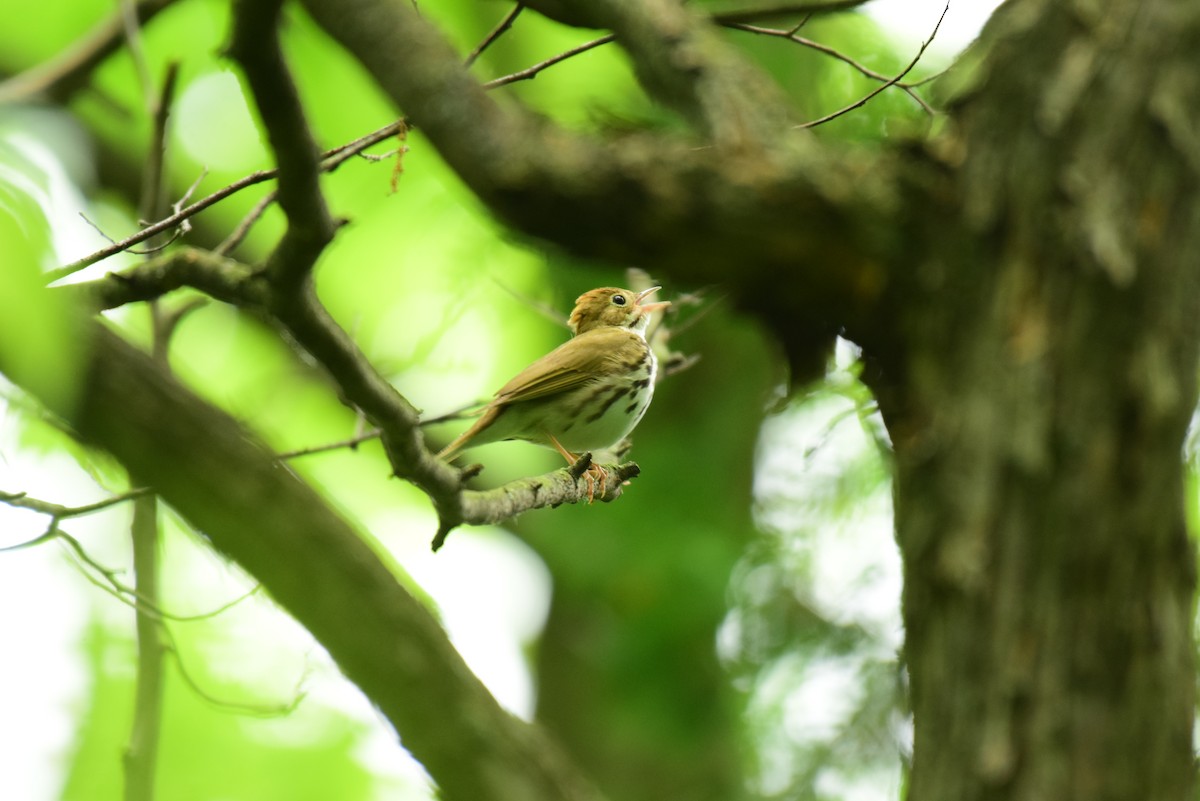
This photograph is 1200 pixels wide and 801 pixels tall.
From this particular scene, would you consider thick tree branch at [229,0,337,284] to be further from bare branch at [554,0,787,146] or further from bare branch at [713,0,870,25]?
bare branch at [713,0,870,25]

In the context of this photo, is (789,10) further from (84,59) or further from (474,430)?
(84,59)

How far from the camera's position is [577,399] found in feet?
20.1

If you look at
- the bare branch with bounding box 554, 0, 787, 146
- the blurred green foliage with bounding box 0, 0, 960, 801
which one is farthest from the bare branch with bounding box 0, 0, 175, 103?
the bare branch with bounding box 554, 0, 787, 146

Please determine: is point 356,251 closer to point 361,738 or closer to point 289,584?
point 361,738

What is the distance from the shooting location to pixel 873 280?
6.81 ft

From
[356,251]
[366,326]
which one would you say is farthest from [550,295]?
[356,251]

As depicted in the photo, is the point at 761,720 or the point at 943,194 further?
the point at 761,720

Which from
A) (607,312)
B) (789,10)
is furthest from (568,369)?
(789,10)

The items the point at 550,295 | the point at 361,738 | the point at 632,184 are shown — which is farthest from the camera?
the point at 361,738

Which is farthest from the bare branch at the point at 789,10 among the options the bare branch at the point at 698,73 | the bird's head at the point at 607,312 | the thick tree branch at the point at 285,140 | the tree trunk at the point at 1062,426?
the bird's head at the point at 607,312

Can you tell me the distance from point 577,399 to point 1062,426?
4.26 m

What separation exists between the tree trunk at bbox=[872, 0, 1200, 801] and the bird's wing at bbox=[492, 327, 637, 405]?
3.69 meters

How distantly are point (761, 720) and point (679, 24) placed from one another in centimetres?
679

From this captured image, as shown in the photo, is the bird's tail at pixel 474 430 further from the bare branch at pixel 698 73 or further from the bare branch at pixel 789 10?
the bare branch at pixel 698 73
